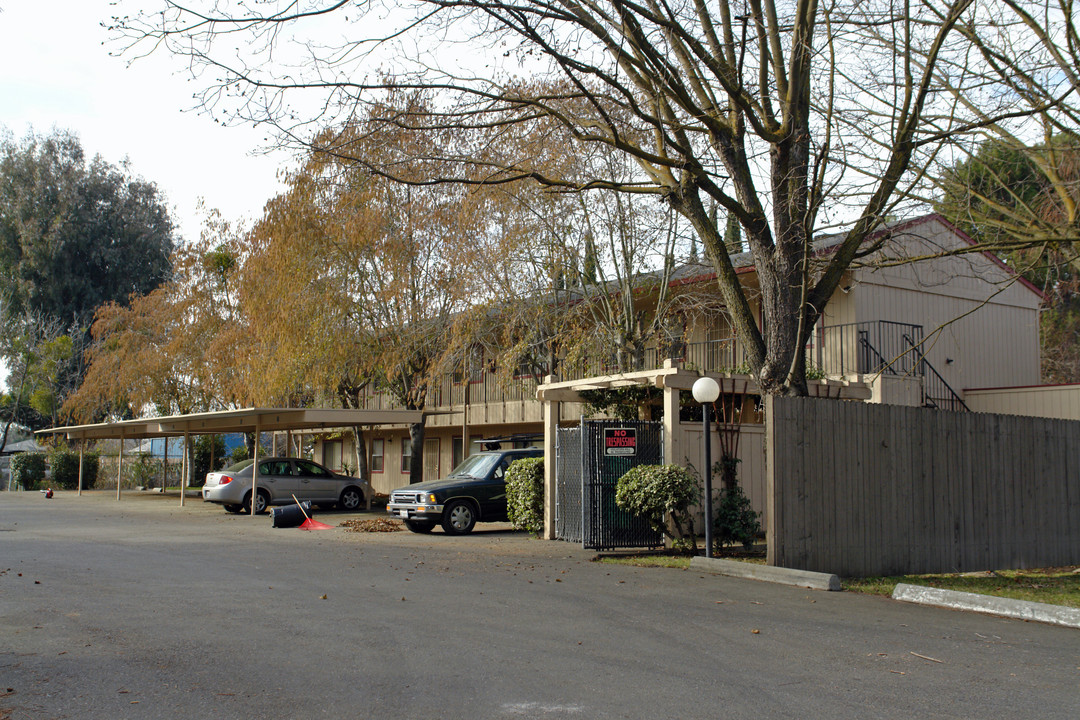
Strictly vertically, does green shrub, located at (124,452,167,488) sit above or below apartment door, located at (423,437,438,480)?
below

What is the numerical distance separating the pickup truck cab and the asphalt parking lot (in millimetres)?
5493

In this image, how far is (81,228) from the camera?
4794 centimetres

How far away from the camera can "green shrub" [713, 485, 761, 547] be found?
13.8m

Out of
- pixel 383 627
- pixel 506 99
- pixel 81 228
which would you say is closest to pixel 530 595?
pixel 383 627

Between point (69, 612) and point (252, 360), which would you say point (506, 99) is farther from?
point (252, 360)

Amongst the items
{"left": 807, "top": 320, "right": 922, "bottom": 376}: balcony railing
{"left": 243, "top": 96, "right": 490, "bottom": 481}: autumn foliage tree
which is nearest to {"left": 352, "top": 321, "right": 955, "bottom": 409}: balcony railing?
{"left": 807, "top": 320, "right": 922, "bottom": 376}: balcony railing

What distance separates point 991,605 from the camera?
897 cm

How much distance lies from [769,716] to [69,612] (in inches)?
243

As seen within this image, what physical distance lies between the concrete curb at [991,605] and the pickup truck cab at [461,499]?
Result: 375 inches

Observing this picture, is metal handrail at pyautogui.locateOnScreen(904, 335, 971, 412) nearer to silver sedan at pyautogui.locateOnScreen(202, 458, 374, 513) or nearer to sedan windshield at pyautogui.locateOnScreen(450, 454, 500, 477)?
sedan windshield at pyautogui.locateOnScreen(450, 454, 500, 477)

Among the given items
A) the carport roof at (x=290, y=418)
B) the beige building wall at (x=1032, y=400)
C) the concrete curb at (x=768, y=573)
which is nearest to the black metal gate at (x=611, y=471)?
the concrete curb at (x=768, y=573)

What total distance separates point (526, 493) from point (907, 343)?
9.40 metres

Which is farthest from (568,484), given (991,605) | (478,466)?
(991,605)

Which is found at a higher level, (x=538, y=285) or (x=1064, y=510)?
(x=538, y=285)
